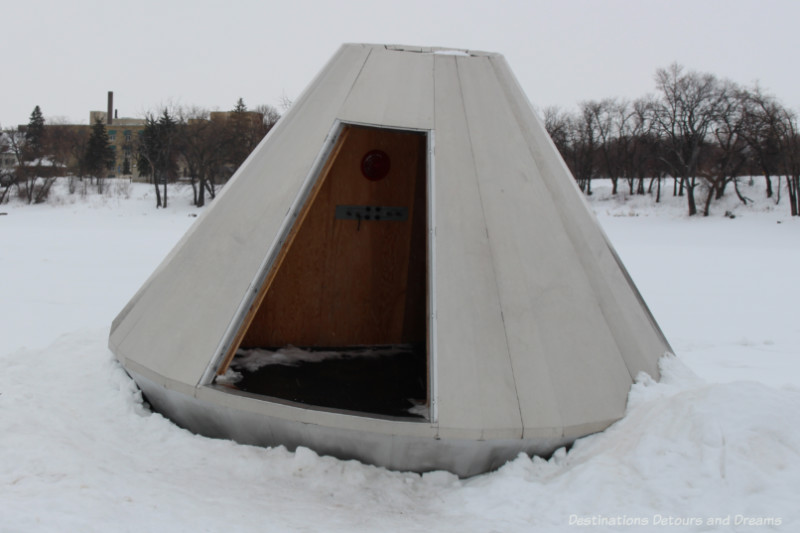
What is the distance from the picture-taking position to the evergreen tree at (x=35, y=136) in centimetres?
4631

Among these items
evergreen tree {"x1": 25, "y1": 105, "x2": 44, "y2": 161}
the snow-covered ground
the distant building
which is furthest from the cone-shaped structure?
the distant building

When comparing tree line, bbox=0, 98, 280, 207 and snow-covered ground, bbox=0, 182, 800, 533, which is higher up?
tree line, bbox=0, 98, 280, 207

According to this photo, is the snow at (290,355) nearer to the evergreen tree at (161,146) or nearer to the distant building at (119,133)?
the evergreen tree at (161,146)

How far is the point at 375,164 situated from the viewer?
22.3 feet

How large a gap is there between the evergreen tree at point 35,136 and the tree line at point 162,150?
0.24ft

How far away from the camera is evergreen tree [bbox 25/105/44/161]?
46312 mm

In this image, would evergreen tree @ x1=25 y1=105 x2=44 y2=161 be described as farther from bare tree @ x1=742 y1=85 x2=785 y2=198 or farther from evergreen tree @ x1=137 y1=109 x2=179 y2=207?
bare tree @ x1=742 y1=85 x2=785 y2=198

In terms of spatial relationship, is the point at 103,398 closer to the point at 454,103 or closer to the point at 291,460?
the point at 291,460

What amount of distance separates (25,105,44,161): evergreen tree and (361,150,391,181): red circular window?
46248mm

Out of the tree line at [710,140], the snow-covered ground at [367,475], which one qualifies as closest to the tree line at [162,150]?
the tree line at [710,140]

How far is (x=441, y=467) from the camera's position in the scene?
4.19 meters

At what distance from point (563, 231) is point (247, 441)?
2.80 metres

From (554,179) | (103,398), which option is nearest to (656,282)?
(554,179)

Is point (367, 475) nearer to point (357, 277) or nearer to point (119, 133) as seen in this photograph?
point (357, 277)
